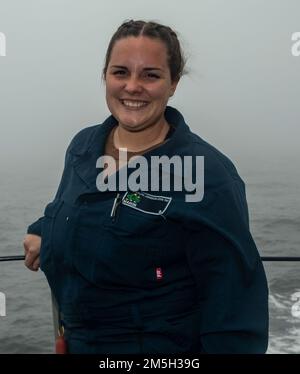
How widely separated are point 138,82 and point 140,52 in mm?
59

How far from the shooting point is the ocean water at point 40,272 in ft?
16.7

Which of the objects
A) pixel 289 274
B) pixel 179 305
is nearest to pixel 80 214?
pixel 179 305

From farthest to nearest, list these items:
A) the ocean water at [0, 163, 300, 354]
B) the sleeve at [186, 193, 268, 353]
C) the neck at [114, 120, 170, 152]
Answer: the ocean water at [0, 163, 300, 354] < the neck at [114, 120, 170, 152] < the sleeve at [186, 193, 268, 353]

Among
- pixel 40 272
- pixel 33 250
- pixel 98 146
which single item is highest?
pixel 98 146

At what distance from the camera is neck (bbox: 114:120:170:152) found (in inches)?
41.7

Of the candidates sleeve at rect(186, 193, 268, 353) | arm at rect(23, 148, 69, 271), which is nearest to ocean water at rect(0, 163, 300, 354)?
arm at rect(23, 148, 69, 271)

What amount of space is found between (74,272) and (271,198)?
16143 mm

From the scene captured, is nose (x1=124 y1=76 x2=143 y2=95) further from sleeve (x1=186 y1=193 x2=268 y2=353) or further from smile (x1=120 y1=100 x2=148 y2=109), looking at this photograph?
sleeve (x1=186 y1=193 x2=268 y2=353)

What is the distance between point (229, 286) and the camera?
93 centimetres

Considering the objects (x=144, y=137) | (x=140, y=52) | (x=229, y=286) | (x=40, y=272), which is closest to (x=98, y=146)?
(x=144, y=137)

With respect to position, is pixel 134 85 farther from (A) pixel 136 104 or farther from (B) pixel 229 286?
(B) pixel 229 286
